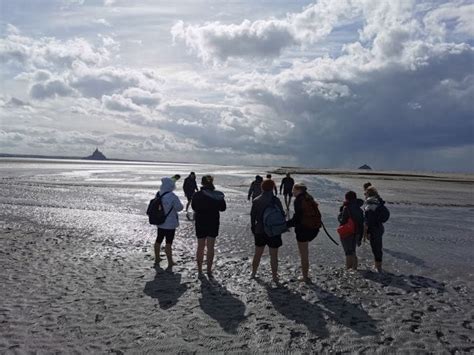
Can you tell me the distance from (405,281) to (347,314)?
2959 mm

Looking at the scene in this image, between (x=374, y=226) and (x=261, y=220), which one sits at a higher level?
(x=261, y=220)

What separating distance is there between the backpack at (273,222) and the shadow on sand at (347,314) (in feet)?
4.93

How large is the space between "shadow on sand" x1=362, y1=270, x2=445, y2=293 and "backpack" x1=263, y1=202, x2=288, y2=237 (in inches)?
104

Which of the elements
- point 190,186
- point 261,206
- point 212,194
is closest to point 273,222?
point 261,206

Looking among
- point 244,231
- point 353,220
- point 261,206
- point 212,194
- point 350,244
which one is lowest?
point 244,231

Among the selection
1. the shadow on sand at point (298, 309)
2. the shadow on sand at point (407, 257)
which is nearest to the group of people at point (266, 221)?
the shadow on sand at point (298, 309)

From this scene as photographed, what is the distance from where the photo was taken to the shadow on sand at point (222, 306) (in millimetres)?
6839

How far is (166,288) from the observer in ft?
28.1

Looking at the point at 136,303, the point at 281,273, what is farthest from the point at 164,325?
the point at 281,273

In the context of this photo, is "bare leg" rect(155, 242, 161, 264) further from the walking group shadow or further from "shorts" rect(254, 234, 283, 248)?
"shorts" rect(254, 234, 283, 248)

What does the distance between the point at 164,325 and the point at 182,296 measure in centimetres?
146

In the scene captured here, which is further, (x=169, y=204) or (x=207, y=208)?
(x=169, y=204)

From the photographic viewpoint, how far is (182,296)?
8109 mm

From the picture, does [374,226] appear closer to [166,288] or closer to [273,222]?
[273,222]
